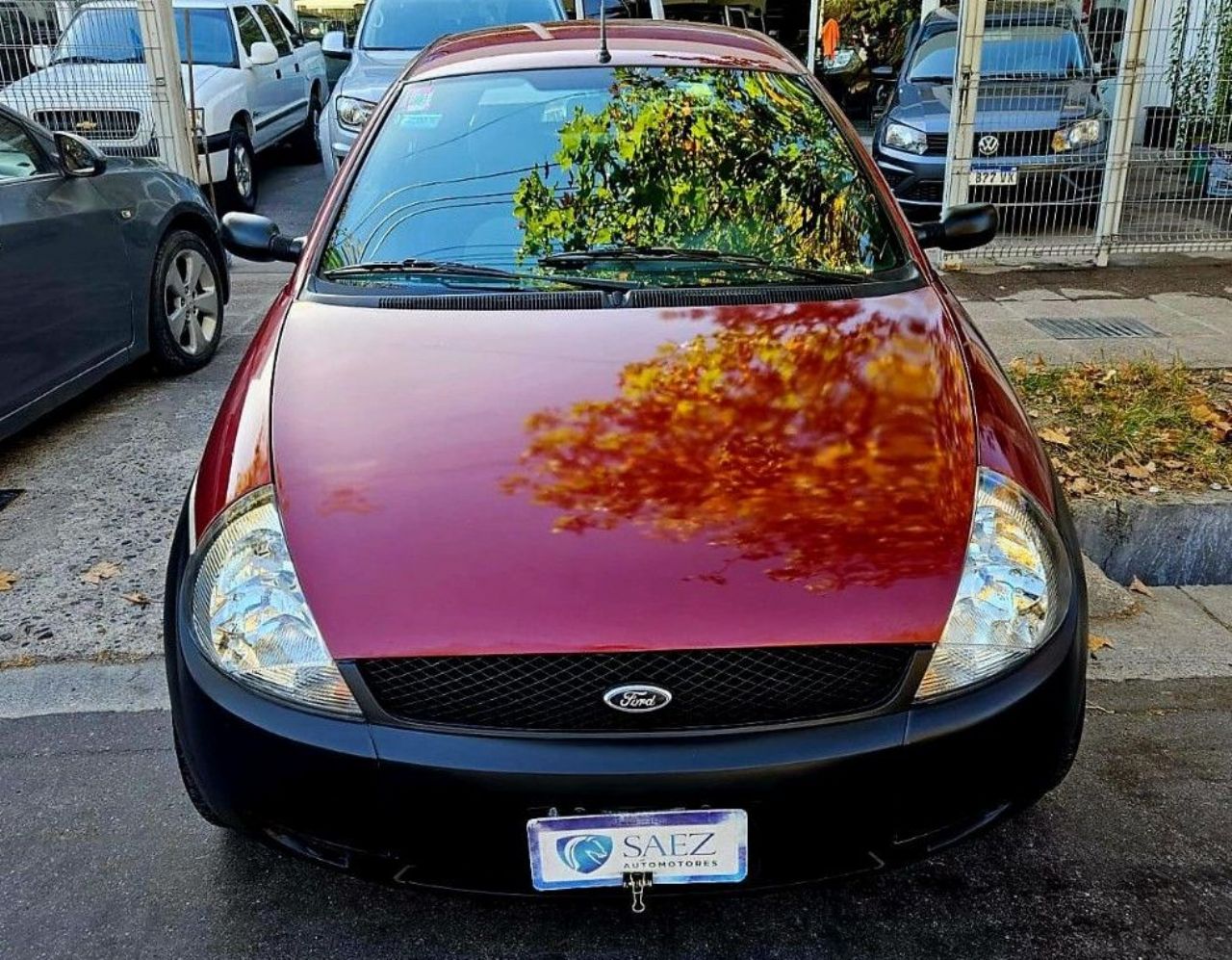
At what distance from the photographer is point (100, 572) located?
3600mm

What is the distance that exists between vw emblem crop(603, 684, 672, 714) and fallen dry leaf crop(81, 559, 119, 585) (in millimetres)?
2421

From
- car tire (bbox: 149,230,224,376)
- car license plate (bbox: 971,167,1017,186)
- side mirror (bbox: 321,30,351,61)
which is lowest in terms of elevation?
car tire (bbox: 149,230,224,376)

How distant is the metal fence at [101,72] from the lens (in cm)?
633

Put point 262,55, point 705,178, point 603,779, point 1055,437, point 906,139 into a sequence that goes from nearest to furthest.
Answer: point 603,779 → point 705,178 → point 1055,437 → point 906,139 → point 262,55

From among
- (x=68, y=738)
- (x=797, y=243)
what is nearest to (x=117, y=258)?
(x=68, y=738)

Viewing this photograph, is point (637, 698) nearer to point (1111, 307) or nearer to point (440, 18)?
point (1111, 307)

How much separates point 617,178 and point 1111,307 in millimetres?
4518

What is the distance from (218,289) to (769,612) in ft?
15.4

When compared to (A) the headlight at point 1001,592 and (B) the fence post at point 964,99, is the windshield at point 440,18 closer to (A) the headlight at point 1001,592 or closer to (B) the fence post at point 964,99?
(B) the fence post at point 964,99

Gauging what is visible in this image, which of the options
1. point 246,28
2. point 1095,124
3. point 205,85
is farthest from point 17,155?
point 246,28

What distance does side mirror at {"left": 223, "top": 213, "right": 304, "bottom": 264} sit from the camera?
3398 millimetres

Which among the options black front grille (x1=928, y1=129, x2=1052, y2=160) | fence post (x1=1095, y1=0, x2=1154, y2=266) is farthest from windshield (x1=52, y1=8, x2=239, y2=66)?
fence post (x1=1095, y1=0, x2=1154, y2=266)

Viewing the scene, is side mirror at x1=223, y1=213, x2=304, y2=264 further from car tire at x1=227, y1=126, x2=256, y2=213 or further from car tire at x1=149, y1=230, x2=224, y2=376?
car tire at x1=227, y1=126, x2=256, y2=213

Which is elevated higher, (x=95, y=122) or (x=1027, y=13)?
(x=1027, y=13)
